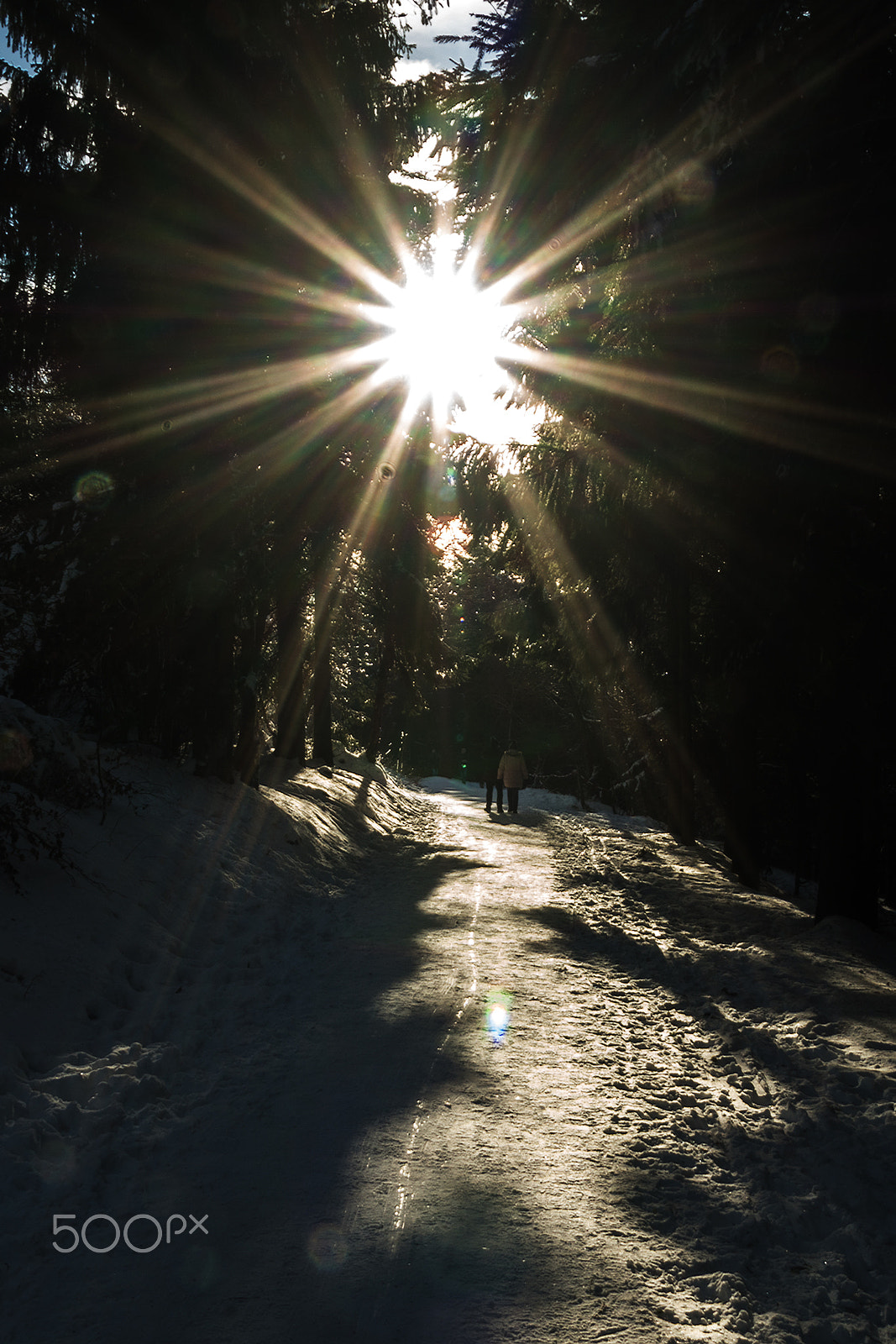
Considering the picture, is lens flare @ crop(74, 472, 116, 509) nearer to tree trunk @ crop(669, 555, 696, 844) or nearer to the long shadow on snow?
the long shadow on snow

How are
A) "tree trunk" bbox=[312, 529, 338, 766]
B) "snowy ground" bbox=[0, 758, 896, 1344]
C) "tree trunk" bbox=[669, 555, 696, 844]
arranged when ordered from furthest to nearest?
"tree trunk" bbox=[312, 529, 338, 766] → "tree trunk" bbox=[669, 555, 696, 844] → "snowy ground" bbox=[0, 758, 896, 1344]

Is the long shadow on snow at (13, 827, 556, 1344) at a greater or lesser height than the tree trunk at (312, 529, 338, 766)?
lesser

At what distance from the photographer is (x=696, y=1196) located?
3.85m

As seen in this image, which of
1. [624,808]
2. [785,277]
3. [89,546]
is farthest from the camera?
[624,808]

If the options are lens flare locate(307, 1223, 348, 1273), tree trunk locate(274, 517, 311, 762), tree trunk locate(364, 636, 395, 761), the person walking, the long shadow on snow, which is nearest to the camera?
the long shadow on snow

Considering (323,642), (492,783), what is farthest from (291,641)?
(492,783)

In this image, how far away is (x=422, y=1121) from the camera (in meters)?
4.37

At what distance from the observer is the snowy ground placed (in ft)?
10.0

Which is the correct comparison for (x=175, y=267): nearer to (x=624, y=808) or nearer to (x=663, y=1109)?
(x=663, y=1109)

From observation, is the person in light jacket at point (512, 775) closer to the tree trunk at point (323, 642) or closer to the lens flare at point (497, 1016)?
the tree trunk at point (323, 642)

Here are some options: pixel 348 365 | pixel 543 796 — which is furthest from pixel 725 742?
pixel 543 796

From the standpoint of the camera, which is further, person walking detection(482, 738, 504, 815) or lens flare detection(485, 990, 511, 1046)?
person walking detection(482, 738, 504, 815)

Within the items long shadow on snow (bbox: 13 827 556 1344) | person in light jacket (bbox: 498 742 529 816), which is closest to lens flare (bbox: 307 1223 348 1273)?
long shadow on snow (bbox: 13 827 556 1344)

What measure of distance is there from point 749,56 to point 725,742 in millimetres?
7974
